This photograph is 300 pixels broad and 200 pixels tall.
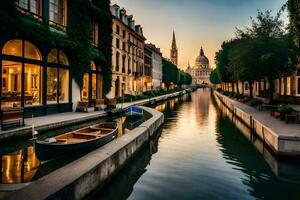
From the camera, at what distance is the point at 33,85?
809 inches

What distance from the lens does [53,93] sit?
22.7 m

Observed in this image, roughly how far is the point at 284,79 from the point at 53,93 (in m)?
29.9

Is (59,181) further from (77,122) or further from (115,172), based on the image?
(77,122)

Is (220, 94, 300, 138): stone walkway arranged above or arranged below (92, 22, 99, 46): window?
below

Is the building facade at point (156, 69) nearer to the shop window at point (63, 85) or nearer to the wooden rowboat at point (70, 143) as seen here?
the shop window at point (63, 85)

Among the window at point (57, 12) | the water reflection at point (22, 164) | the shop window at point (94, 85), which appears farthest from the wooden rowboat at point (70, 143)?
the shop window at point (94, 85)

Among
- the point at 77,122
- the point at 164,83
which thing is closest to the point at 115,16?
the point at 77,122

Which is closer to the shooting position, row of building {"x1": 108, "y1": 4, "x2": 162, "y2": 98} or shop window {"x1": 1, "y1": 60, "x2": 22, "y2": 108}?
shop window {"x1": 1, "y1": 60, "x2": 22, "y2": 108}

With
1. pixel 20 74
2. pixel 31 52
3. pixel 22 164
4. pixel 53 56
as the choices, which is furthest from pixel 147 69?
pixel 22 164

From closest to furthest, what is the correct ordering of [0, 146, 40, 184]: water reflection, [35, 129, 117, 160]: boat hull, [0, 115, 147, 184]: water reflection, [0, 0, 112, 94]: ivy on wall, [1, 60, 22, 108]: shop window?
1. [0, 146, 40, 184]: water reflection
2. [0, 115, 147, 184]: water reflection
3. [35, 129, 117, 160]: boat hull
4. [0, 0, 112, 94]: ivy on wall
5. [1, 60, 22, 108]: shop window

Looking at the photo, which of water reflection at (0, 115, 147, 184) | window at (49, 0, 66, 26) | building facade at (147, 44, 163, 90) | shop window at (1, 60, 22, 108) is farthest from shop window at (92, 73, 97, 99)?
building facade at (147, 44, 163, 90)

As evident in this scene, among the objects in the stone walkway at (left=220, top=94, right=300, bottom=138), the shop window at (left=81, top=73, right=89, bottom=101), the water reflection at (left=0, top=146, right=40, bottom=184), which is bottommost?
the water reflection at (left=0, top=146, right=40, bottom=184)

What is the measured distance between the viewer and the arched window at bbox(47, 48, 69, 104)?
874 inches

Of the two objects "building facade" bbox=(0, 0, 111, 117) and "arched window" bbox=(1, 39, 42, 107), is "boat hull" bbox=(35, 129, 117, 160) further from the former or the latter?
"arched window" bbox=(1, 39, 42, 107)
